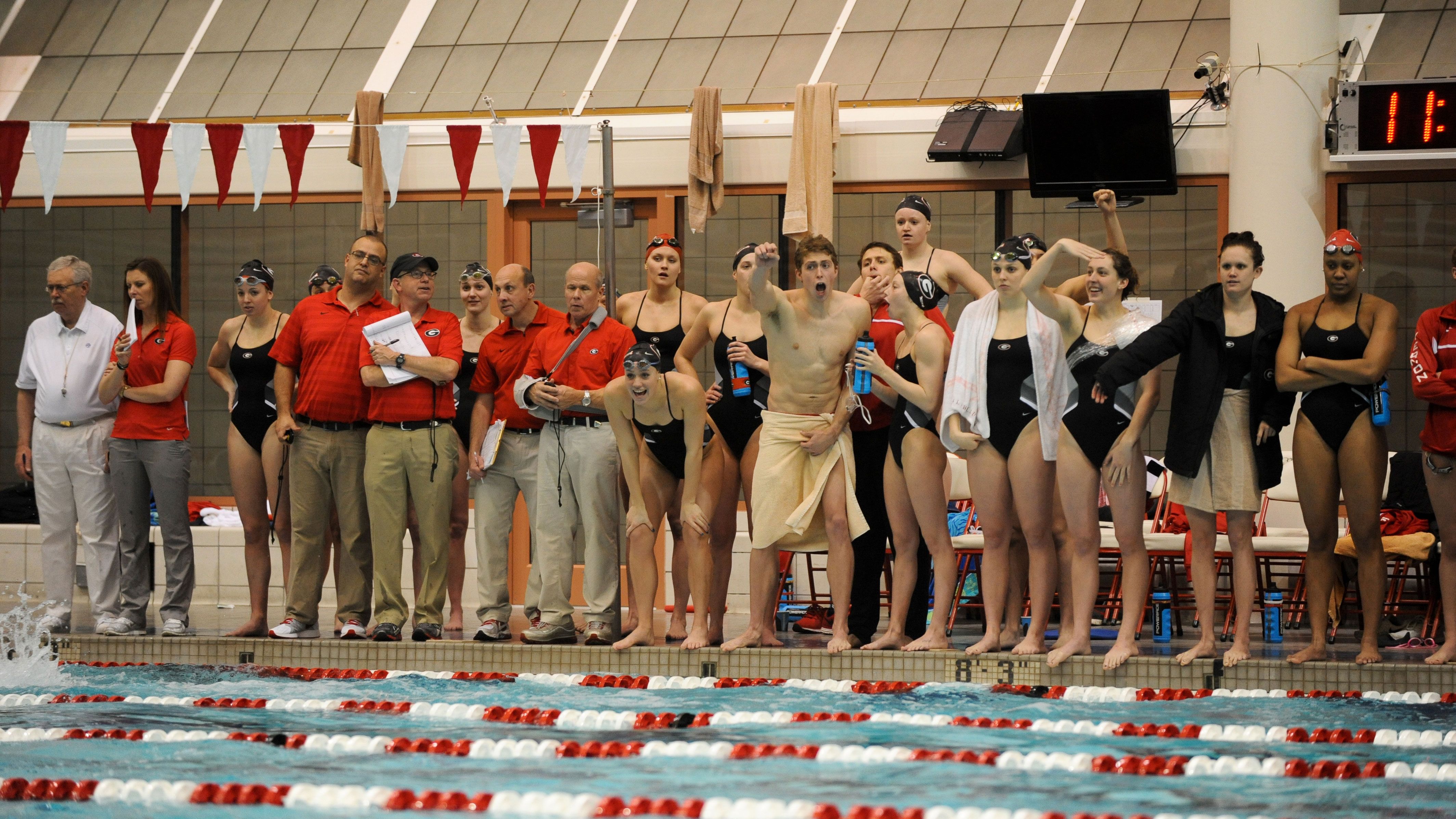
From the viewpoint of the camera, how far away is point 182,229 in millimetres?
10883

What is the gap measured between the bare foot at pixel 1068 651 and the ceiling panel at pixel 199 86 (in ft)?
25.7

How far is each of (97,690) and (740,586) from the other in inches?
171

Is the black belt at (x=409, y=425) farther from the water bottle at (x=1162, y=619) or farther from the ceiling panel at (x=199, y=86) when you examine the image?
the ceiling panel at (x=199, y=86)

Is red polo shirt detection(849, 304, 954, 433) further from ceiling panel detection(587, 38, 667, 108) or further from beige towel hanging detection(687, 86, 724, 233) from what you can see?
ceiling panel detection(587, 38, 667, 108)

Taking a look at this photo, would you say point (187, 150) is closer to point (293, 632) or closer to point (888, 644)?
point (293, 632)

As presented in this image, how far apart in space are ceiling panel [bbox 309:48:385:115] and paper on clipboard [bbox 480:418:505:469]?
14.7ft

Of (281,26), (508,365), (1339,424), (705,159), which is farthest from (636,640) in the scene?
(281,26)

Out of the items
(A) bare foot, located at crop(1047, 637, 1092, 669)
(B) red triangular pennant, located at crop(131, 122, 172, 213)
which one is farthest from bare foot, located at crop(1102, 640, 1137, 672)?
(B) red triangular pennant, located at crop(131, 122, 172, 213)

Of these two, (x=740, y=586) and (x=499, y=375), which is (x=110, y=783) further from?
(x=740, y=586)

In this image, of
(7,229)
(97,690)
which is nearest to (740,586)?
(97,690)

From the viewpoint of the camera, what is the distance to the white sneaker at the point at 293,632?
292 inches

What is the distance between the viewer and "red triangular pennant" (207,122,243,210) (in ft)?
28.8

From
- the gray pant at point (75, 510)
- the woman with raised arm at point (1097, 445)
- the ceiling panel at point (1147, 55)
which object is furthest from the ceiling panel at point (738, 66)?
Answer: the gray pant at point (75, 510)

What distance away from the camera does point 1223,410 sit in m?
6.36
